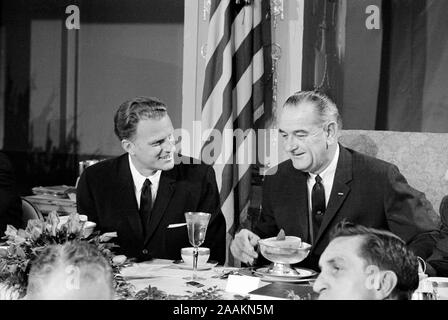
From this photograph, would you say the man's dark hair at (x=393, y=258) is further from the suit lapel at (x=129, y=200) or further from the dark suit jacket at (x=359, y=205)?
the suit lapel at (x=129, y=200)

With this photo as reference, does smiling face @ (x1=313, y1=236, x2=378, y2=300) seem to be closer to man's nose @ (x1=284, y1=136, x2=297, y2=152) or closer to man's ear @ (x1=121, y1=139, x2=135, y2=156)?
man's nose @ (x1=284, y1=136, x2=297, y2=152)

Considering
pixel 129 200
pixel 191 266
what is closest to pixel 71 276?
pixel 191 266

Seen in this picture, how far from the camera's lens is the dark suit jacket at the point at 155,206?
9.44ft

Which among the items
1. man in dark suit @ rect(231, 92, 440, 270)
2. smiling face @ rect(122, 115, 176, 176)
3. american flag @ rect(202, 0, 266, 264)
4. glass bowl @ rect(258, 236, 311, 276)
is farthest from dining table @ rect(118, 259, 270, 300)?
american flag @ rect(202, 0, 266, 264)

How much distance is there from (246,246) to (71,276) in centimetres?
127

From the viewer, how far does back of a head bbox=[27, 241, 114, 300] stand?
119cm

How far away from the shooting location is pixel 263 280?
214cm

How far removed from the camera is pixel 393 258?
4.02 feet

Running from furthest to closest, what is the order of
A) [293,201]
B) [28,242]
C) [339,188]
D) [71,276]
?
[293,201]
[339,188]
[28,242]
[71,276]

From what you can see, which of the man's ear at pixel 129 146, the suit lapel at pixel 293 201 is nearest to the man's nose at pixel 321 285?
the suit lapel at pixel 293 201

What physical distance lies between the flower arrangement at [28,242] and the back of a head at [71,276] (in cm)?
51

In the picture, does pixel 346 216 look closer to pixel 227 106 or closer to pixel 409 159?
pixel 409 159

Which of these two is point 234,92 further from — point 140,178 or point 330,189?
point 330,189

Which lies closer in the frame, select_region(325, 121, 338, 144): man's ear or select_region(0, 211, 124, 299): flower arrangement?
select_region(0, 211, 124, 299): flower arrangement
